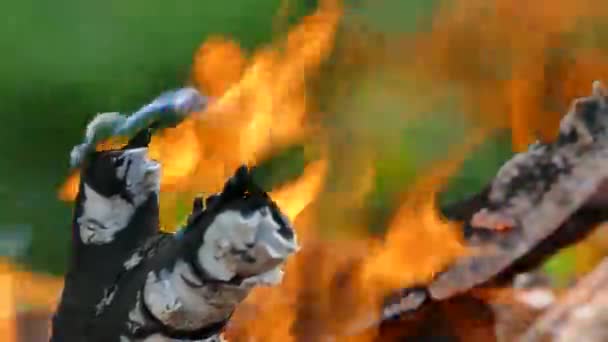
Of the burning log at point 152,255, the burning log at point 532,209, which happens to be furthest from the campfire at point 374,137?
the burning log at point 152,255

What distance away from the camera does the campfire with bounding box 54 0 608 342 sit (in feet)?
2.65

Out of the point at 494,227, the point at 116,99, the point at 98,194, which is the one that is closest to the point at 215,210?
the point at 98,194

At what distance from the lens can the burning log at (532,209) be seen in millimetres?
805


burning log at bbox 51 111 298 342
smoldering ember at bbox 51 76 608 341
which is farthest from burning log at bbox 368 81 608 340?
burning log at bbox 51 111 298 342

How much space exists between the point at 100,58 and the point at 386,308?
1.29 feet

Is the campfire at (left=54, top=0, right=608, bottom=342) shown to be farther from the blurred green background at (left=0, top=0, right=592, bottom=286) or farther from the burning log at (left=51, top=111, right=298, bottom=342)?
the burning log at (left=51, top=111, right=298, bottom=342)

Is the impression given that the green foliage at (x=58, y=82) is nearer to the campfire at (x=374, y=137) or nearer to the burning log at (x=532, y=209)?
the campfire at (x=374, y=137)

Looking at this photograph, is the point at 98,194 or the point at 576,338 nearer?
the point at 98,194

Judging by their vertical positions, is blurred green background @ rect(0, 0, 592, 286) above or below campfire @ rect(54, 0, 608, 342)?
above

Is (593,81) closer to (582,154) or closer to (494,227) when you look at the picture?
(582,154)

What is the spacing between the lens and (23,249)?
2.57ft

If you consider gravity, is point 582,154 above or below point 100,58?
below

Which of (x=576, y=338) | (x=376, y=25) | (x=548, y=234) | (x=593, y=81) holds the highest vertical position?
(x=376, y=25)

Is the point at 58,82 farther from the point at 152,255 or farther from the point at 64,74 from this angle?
the point at 152,255
